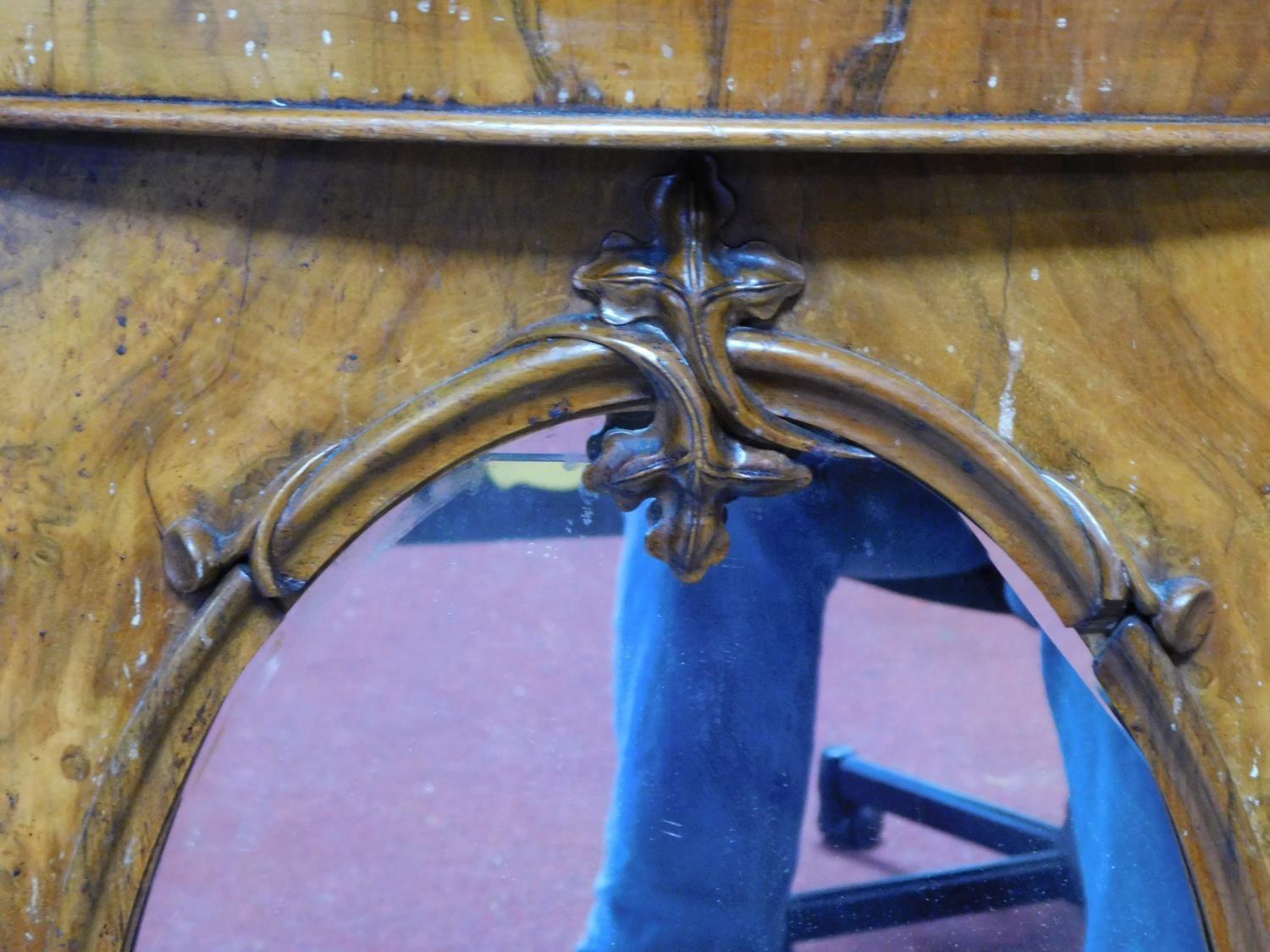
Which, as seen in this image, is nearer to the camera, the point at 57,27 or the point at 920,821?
the point at 57,27

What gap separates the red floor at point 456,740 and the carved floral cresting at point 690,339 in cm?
5

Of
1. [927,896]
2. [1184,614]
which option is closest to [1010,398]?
[1184,614]

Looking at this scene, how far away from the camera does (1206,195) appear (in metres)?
0.47

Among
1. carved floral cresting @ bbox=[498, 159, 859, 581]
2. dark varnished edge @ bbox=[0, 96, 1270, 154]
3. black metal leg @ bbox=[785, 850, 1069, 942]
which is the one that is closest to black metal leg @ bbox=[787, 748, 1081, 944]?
black metal leg @ bbox=[785, 850, 1069, 942]

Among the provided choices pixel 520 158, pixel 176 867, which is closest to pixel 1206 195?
pixel 520 158

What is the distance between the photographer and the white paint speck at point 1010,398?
1.55 ft

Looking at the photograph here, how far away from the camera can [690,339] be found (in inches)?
17.5

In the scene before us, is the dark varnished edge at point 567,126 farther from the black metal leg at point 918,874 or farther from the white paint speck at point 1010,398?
the black metal leg at point 918,874

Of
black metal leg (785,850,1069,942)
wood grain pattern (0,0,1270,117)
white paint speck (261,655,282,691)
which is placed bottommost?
black metal leg (785,850,1069,942)

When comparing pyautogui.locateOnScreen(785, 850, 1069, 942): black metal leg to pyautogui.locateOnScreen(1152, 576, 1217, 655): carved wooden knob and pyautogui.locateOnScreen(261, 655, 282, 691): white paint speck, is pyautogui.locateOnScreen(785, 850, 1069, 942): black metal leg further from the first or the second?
pyautogui.locateOnScreen(261, 655, 282, 691): white paint speck

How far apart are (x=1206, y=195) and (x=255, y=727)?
0.39 meters

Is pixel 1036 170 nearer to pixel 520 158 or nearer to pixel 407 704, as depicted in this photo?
pixel 520 158

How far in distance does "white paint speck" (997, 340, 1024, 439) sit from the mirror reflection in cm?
4

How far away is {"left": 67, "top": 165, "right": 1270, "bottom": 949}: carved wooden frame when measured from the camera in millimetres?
450
